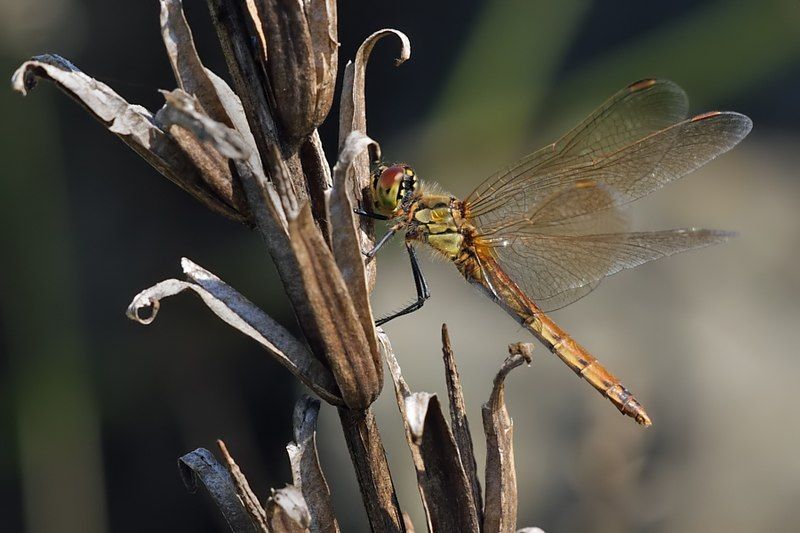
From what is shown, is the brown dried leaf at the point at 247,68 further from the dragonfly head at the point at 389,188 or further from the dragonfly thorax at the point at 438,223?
the dragonfly thorax at the point at 438,223

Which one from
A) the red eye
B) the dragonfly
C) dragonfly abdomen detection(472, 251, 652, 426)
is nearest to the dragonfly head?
the red eye

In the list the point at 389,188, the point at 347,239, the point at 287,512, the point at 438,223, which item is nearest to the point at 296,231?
the point at 347,239

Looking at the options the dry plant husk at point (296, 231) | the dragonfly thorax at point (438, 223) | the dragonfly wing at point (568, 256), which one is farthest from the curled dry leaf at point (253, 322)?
the dragonfly wing at point (568, 256)

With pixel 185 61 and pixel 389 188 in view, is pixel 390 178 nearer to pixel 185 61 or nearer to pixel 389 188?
pixel 389 188

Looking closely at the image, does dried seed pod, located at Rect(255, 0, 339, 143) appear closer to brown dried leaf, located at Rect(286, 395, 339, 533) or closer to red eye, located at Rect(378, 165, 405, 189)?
brown dried leaf, located at Rect(286, 395, 339, 533)

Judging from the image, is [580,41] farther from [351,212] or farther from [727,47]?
[351,212]

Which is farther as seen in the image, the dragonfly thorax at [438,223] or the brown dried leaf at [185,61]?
the dragonfly thorax at [438,223]

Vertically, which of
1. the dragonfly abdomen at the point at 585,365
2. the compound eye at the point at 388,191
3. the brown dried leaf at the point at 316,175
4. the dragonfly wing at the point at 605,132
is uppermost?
the dragonfly wing at the point at 605,132
